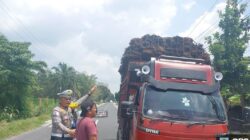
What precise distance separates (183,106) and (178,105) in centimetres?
10

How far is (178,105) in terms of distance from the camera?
8445mm

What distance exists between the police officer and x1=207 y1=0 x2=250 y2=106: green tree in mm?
16744

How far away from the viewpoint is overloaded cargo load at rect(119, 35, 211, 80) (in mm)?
12211

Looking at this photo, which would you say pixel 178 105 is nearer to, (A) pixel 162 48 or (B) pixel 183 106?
(B) pixel 183 106

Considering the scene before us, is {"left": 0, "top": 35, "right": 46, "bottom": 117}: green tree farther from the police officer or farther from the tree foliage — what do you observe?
the police officer

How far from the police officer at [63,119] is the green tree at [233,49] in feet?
54.9

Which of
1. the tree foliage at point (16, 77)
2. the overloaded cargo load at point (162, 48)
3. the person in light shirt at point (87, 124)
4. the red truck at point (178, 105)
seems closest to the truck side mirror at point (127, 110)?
the red truck at point (178, 105)

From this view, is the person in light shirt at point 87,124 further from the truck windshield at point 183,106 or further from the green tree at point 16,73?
the green tree at point 16,73

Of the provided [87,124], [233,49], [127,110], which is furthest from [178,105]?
[233,49]

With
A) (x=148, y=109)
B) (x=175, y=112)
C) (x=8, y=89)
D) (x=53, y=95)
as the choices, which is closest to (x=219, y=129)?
(x=175, y=112)

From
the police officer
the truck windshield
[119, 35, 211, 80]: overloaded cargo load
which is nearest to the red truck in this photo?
the truck windshield

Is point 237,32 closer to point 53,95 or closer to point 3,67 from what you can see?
point 3,67

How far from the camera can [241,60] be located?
2341 centimetres

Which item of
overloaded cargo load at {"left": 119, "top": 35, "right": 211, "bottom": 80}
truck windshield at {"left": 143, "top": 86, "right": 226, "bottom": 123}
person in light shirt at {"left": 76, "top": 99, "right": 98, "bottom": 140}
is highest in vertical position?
overloaded cargo load at {"left": 119, "top": 35, "right": 211, "bottom": 80}
